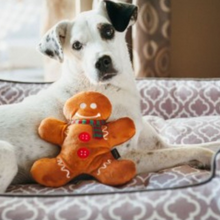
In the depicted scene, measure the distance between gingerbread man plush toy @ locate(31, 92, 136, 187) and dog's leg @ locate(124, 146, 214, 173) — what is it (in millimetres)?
111

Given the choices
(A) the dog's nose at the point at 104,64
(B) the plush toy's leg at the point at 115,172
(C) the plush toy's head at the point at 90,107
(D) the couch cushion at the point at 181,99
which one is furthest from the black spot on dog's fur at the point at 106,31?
(D) the couch cushion at the point at 181,99

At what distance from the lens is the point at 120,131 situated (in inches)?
56.7

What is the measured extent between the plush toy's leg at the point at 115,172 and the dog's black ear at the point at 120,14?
0.54 meters

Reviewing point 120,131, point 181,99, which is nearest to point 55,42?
point 120,131

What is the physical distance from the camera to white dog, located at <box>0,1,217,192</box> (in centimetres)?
148

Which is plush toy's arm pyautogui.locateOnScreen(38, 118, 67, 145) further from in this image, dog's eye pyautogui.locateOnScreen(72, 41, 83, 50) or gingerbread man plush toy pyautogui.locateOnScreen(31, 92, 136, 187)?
dog's eye pyautogui.locateOnScreen(72, 41, 83, 50)

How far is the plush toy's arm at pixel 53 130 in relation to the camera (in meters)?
1.46

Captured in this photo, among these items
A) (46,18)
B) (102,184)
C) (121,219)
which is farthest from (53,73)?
(121,219)

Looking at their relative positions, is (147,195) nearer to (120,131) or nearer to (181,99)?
(120,131)

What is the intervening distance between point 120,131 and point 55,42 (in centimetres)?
46

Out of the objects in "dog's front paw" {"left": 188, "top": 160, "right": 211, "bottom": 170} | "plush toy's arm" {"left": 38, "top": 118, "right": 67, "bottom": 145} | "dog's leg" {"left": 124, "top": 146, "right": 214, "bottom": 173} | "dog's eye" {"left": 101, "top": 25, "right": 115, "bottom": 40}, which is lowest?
"dog's front paw" {"left": 188, "top": 160, "right": 211, "bottom": 170}

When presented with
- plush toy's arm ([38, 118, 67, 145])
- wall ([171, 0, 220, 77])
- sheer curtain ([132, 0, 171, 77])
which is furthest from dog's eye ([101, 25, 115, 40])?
wall ([171, 0, 220, 77])

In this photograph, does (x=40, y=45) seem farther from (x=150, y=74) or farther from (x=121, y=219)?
(x=150, y=74)

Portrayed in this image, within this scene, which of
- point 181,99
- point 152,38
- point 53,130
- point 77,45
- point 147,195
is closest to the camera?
point 147,195
